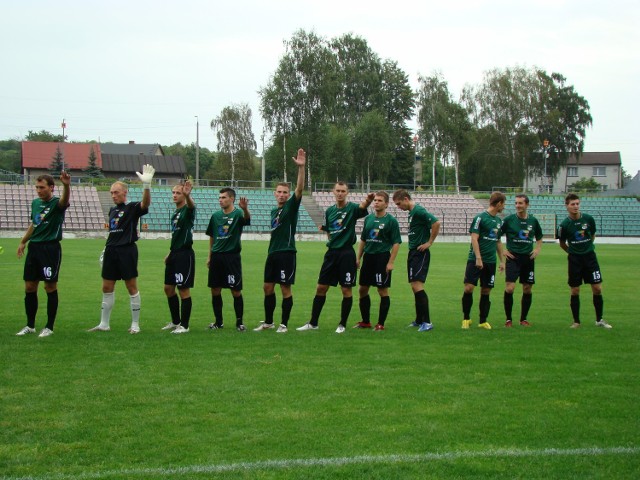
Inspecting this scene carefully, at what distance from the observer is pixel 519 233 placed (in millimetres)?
12305

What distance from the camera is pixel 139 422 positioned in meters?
5.99

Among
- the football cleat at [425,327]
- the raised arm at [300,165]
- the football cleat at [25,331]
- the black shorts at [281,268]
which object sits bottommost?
the football cleat at [425,327]

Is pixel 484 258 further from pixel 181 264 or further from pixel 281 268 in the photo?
pixel 181 264

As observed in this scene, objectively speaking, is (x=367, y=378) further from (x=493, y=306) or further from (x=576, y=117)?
(x=576, y=117)

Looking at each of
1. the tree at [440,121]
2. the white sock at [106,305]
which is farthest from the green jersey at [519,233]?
the tree at [440,121]

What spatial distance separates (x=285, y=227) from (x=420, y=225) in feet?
7.44

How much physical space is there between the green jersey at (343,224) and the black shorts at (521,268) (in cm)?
296

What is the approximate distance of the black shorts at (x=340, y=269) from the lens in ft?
36.4

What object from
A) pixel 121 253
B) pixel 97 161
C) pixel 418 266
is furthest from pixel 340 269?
pixel 97 161

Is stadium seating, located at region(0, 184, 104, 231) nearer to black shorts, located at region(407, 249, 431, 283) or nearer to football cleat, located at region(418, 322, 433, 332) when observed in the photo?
black shorts, located at region(407, 249, 431, 283)

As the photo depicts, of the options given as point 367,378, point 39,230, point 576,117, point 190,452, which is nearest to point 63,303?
point 39,230

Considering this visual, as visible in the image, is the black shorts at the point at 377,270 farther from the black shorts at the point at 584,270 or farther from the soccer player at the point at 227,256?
the black shorts at the point at 584,270

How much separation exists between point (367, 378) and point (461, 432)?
77.7 inches

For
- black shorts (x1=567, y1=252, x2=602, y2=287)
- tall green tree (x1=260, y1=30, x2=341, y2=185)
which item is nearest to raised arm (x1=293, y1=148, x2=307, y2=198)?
black shorts (x1=567, y1=252, x2=602, y2=287)
